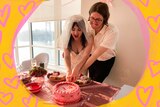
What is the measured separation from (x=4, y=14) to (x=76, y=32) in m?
0.57

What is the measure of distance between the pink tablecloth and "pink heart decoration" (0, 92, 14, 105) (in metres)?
0.20

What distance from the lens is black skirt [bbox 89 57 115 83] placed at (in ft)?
3.90

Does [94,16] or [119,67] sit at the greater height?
[94,16]

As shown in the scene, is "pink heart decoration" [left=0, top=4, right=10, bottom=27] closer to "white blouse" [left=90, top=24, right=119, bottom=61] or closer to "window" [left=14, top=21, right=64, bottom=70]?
"white blouse" [left=90, top=24, right=119, bottom=61]

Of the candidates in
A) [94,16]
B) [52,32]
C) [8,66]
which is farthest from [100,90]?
[52,32]

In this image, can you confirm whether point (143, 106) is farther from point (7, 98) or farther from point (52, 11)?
point (52, 11)

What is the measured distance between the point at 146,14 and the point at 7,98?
371 mm

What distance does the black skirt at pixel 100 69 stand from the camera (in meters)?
1.19

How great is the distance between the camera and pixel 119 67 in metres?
1.29

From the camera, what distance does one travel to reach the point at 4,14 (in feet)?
1.17

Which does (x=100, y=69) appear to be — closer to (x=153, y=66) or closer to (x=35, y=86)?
(x=35, y=86)

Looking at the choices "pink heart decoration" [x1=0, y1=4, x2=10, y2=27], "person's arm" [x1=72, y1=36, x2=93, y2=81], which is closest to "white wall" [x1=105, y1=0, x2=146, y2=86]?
"person's arm" [x1=72, y1=36, x2=93, y2=81]

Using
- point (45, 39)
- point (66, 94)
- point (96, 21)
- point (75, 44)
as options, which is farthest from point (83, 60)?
point (45, 39)

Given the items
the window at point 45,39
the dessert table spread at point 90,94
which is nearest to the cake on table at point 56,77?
the dessert table spread at point 90,94
